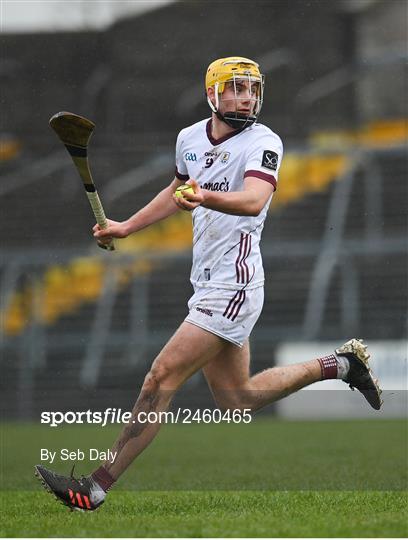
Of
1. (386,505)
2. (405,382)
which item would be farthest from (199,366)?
(405,382)

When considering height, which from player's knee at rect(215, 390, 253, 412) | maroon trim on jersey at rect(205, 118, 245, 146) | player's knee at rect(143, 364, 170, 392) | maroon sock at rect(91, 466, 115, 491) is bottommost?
maroon sock at rect(91, 466, 115, 491)

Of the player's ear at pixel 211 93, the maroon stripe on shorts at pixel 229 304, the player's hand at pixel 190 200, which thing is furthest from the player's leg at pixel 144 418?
the player's ear at pixel 211 93

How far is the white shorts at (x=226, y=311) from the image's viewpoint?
528cm

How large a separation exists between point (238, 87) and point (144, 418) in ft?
4.77

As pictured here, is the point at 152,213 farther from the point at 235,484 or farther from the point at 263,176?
the point at 235,484

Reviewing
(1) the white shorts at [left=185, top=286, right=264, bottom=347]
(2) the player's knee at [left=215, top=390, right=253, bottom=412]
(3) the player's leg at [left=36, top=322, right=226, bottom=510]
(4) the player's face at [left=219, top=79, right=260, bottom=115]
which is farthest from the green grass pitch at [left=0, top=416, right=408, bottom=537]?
(4) the player's face at [left=219, top=79, right=260, bottom=115]

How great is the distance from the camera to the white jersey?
5375 millimetres

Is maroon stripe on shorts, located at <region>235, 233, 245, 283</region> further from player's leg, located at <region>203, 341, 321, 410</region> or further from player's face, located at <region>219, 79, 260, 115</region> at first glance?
player's face, located at <region>219, 79, 260, 115</region>

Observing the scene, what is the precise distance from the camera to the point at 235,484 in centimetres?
672

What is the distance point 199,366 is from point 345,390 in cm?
716

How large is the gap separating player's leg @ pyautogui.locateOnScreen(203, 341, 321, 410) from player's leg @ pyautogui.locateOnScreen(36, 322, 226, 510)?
0.32 metres

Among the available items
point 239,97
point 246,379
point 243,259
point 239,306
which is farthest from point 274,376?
point 239,97

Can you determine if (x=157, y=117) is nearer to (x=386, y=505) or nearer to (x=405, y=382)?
(x=405, y=382)

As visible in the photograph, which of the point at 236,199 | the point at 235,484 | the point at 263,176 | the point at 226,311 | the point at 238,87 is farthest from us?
the point at 235,484
